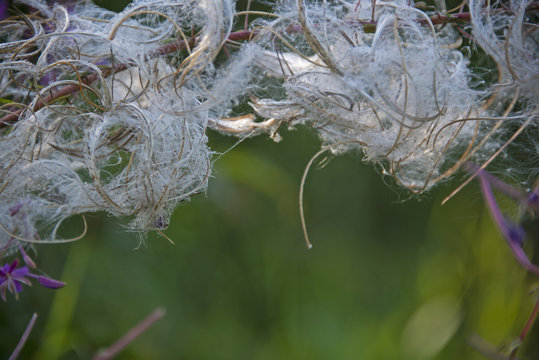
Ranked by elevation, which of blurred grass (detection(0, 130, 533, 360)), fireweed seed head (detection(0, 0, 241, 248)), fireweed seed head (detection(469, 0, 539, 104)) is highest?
fireweed seed head (detection(469, 0, 539, 104))

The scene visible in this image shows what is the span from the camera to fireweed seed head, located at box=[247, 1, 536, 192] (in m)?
0.24

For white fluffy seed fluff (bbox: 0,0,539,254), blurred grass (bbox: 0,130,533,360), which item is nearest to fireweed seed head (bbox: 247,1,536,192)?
white fluffy seed fluff (bbox: 0,0,539,254)

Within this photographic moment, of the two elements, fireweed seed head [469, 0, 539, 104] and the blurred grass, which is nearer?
fireweed seed head [469, 0, 539, 104]

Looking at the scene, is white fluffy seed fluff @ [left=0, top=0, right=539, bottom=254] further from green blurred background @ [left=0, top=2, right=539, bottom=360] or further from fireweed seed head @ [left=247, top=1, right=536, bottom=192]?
green blurred background @ [left=0, top=2, right=539, bottom=360]

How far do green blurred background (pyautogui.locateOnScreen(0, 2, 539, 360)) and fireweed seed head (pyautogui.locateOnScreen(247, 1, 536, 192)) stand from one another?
1.23ft

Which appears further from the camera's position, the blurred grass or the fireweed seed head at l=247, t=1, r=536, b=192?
the blurred grass

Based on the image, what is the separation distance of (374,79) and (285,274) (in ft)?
1.72

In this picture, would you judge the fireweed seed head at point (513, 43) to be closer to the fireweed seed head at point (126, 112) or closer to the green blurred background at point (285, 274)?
the fireweed seed head at point (126, 112)

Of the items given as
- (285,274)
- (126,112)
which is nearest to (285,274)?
(285,274)

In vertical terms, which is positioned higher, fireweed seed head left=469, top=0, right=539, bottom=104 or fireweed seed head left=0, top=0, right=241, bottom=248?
fireweed seed head left=469, top=0, right=539, bottom=104

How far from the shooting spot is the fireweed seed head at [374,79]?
0.79 ft

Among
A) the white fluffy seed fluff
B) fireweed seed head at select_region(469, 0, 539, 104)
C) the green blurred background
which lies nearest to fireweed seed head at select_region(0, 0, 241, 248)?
the white fluffy seed fluff

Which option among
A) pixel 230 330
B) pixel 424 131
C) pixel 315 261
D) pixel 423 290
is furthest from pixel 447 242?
pixel 424 131

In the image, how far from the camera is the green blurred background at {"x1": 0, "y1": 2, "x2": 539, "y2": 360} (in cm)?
66
